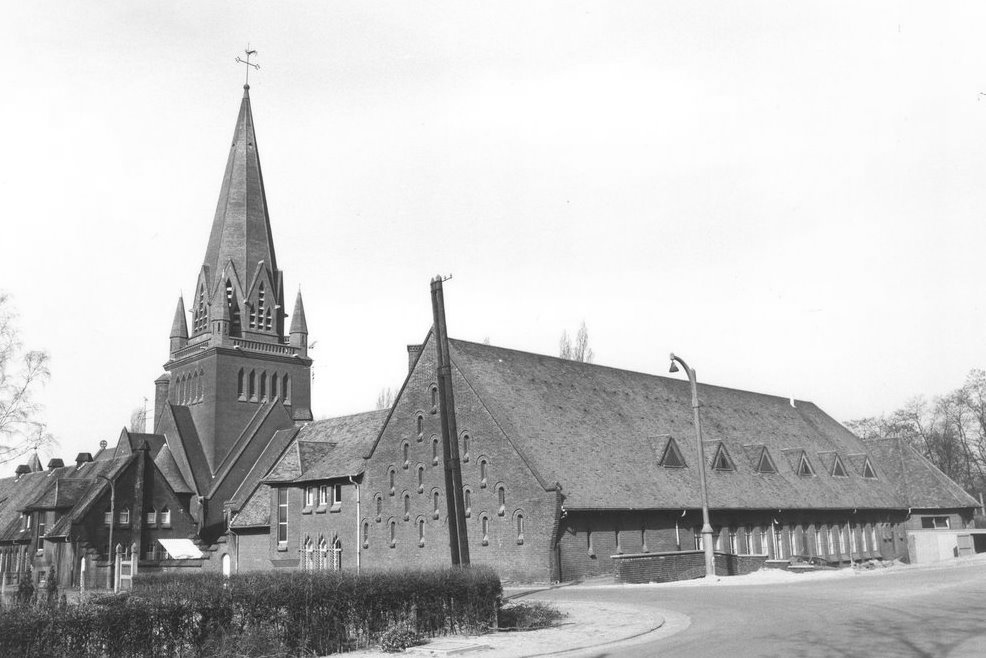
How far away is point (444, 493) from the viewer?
4309cm

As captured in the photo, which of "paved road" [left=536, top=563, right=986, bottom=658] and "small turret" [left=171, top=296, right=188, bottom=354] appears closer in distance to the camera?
"paved road" [left=536, top=563, right=986, bottom=658]

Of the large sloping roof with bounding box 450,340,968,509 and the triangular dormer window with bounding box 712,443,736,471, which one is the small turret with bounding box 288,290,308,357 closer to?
the large sloping roof with bounding box 450,340,968,509

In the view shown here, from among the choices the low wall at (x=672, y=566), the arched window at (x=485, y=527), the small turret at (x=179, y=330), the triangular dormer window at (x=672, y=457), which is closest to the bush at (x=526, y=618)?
the low wall at (x=672, y=566)

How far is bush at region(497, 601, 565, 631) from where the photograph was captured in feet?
69.2

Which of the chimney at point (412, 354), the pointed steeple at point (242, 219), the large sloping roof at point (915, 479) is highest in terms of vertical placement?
the pointed steeple at point (242, 219)

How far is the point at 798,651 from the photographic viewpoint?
15047mm

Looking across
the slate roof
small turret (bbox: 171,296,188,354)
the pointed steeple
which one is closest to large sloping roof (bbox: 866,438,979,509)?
the slate roof

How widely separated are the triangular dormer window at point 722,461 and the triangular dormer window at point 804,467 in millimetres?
7401

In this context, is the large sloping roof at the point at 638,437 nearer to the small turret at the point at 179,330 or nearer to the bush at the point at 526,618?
the bush at the point at 526,618

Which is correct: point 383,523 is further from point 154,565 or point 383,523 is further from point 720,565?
point 154,565

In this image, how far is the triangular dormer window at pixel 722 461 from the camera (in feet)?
158

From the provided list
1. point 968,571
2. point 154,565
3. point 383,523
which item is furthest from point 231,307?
point 968,571

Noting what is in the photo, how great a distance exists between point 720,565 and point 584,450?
26.8 feet

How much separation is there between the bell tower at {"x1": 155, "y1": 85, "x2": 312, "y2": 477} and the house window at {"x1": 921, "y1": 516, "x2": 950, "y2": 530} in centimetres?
4875
